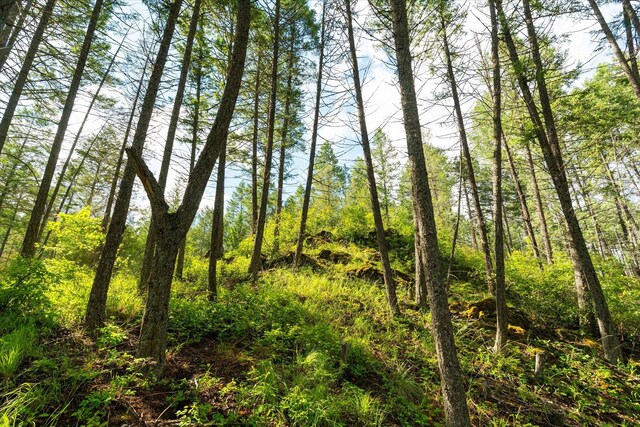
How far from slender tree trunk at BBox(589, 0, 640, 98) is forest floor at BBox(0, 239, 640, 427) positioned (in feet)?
23.9

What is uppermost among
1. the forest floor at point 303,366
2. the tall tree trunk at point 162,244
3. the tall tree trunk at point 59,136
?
the tall tree trunk at point 59,136

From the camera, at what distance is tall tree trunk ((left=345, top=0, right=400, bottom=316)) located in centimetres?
726

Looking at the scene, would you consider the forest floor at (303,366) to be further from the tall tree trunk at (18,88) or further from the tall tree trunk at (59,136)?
the tall tree trunk at (18,88)

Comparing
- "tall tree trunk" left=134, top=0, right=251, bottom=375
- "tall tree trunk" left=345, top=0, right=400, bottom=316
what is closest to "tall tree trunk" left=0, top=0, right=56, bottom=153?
"tall tree trunk" left=134, top=0, right=251, bottom=375

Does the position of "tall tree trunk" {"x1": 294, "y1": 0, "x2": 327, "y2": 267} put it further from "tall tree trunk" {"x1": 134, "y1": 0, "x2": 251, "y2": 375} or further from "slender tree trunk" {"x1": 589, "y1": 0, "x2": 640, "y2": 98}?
→ "slender tree trunk" {"x1": 589, "y1": 0, "x2": 640, "y2": 98}

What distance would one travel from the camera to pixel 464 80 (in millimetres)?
6031

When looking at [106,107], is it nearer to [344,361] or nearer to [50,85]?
[50,85]

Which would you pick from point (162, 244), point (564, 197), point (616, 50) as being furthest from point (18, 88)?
point (616, 50)

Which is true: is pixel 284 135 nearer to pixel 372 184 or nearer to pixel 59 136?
pixel 372 184

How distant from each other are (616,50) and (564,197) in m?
6.63

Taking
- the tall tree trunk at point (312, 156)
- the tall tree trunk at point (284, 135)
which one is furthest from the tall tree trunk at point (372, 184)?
the tall tree trunk at point (284, 135)

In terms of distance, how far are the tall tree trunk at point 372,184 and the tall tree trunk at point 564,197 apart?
387cm

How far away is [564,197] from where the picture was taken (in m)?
6.92

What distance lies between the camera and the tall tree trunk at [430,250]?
122 inches
